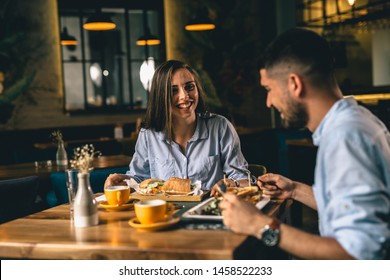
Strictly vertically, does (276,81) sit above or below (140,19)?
below

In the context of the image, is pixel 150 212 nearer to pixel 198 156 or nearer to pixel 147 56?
pixel 198 156

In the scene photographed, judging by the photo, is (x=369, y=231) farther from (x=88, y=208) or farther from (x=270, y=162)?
(x=270, y=162)

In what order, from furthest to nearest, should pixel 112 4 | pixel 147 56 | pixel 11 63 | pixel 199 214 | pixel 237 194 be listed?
1. pixel 147 56
2. pixel 112 4
3. pixel 11 63
4. pixel 237 194
5. pixel 199 214

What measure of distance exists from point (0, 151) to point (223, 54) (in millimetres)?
4763

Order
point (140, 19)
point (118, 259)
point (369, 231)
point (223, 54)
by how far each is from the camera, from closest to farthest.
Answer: point (369, 231) < point (118, 259) < point (223, 54) < point (140, 19)

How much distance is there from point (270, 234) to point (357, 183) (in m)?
0.32

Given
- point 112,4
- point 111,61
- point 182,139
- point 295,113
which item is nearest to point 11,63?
point 112,4

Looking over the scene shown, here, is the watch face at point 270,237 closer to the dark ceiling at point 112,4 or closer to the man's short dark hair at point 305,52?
the man's short dark hair at point 305,52

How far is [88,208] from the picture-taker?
1.74 m

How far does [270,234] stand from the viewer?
4.71ft

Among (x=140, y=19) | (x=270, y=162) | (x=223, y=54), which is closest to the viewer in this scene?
(x=270, y=162)

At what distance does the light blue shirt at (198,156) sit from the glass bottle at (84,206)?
916 mm

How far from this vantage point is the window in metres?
9.70
